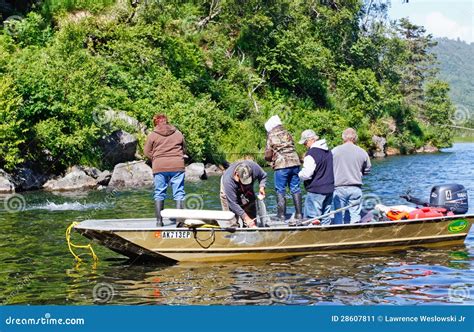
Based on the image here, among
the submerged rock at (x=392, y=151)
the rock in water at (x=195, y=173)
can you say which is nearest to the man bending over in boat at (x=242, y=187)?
the rock in water at (x=195, y=173)

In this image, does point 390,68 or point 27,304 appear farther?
point 390,68

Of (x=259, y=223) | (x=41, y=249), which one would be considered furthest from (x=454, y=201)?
(x=41, y=249)

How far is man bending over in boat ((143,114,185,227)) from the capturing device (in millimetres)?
11672

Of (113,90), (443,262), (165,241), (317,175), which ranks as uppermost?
(113,90)

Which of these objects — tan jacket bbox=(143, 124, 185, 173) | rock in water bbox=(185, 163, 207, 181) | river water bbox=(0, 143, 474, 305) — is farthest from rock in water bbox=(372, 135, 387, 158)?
tan jacket bbox=(143, 124, 185, 173)

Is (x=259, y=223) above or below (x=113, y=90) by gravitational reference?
below

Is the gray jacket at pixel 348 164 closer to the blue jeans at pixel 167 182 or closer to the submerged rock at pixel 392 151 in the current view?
the blue jeans at pixel 167 182

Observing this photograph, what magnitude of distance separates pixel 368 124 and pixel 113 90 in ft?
95.2

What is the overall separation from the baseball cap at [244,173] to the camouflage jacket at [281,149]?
3.59ft

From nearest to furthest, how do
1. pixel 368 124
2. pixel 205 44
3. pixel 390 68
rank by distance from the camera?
1. pixel 205 44
2. pixel 368 124
3. pixel 390 68

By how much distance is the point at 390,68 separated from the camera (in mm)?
64188

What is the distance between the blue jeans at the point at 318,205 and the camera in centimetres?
1183

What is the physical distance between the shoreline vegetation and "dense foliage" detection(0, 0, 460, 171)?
0.28ft

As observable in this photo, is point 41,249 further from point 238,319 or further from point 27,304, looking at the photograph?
point 238,319
